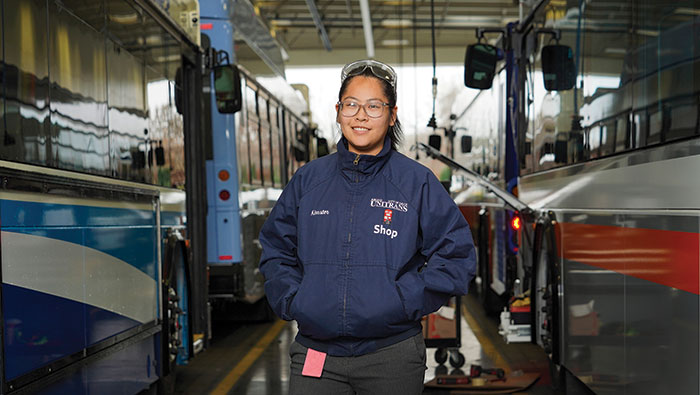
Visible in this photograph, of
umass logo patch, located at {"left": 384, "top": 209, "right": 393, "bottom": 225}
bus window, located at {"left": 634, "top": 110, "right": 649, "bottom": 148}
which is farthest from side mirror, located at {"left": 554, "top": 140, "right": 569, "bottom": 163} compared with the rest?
umass logo patch, located at {"left": 384, "top": 209, "right": 393, "bottom": 225}

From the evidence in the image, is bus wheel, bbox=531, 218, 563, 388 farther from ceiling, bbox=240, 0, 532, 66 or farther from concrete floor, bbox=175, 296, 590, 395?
ceiling, bbox=240, 0, 532, 66

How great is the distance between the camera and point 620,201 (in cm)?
439

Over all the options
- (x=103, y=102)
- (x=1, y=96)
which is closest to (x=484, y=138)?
(x=103, y=102)

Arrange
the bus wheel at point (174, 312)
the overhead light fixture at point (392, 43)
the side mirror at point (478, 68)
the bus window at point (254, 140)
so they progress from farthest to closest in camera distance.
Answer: the overhead light fixture at point (392, 43)
the bus window at point (254, 140)
the side mirror at point (478, 68)
the bus wheel at point (174, 312)

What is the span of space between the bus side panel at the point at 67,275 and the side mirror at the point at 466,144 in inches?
Result: 345

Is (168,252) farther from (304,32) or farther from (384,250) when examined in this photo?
(304,32)

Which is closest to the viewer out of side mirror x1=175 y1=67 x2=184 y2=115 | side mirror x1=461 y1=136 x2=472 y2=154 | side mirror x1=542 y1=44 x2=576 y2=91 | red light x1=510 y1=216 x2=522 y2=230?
side mirror x1=542 y1=44 x2=576 y2=91

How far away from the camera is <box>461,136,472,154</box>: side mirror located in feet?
44.2

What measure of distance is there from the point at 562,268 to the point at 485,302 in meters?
5.25

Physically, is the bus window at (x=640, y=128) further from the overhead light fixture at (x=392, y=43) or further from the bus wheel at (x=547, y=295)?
the overhead light fixture at (x=392, y=43)

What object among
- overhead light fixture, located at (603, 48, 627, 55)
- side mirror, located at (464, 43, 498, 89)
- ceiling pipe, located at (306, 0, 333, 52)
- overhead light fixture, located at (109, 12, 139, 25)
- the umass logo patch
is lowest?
the umass logo patch

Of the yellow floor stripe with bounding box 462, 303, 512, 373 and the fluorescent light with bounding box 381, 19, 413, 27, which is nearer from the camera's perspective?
the yellow floor stripe with bounding box 462, 303, 512, 373

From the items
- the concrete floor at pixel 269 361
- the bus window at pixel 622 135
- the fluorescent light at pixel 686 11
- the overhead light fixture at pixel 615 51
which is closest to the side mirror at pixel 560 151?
the overhead light fixture at pixel 615 51

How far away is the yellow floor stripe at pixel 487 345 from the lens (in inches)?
303
